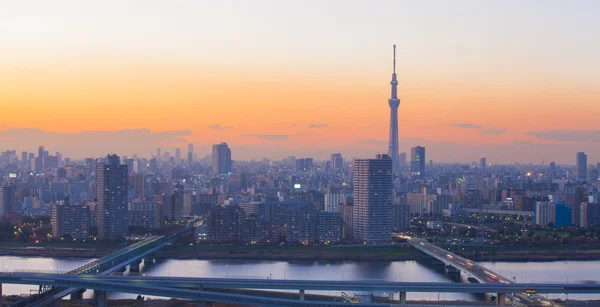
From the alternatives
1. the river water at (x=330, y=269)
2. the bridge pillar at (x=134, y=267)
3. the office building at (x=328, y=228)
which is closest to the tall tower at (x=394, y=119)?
the office building at (x=328, y=228)

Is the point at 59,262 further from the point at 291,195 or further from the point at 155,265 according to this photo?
the point at 291,195

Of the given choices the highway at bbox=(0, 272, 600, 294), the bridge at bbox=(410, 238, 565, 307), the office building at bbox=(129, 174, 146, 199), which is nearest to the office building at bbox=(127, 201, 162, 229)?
the bridge at bbox=(410, 238, 565, 307)

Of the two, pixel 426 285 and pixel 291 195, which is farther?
pixel 291 195

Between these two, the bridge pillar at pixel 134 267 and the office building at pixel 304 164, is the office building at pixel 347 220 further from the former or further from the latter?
the office building at pixel 304 164

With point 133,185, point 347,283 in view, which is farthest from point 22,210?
point 347,283

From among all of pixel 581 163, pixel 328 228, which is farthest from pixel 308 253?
pixel 581 163
